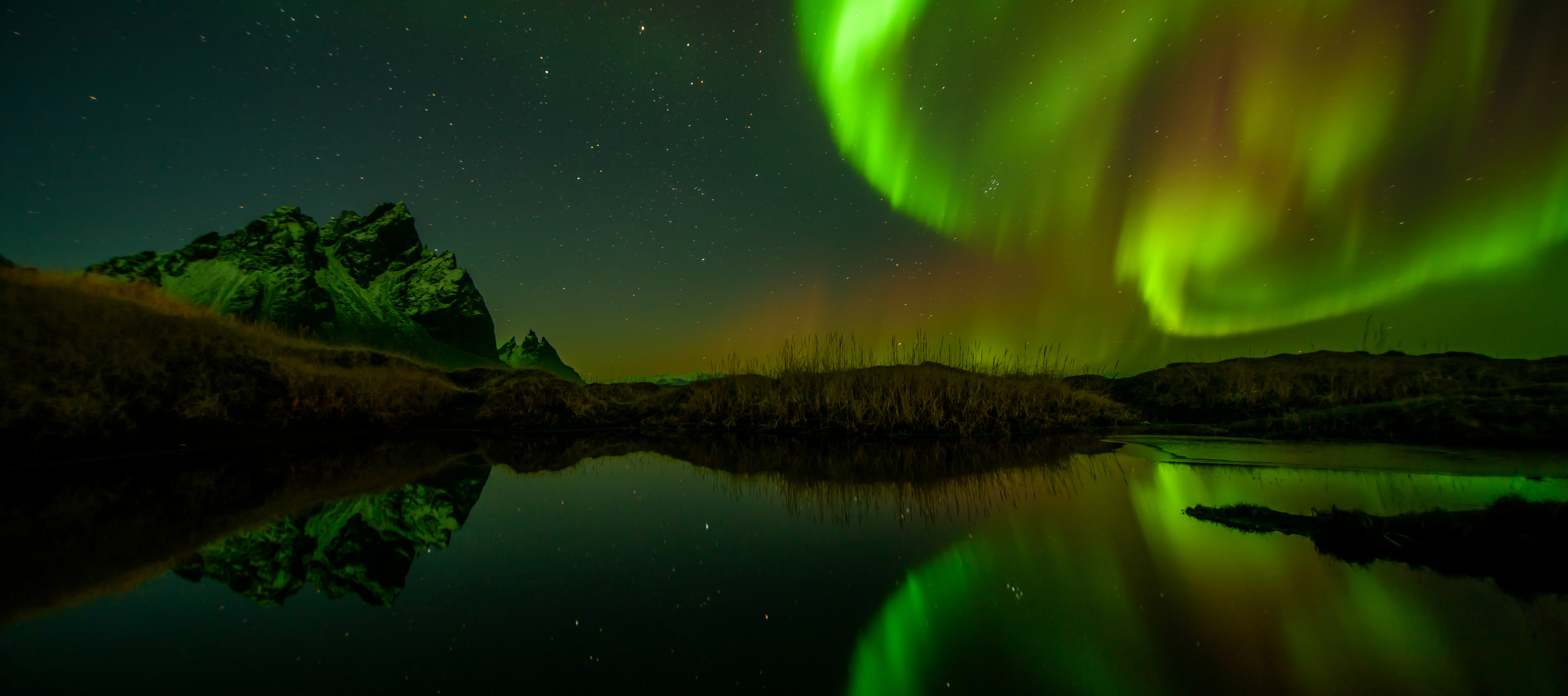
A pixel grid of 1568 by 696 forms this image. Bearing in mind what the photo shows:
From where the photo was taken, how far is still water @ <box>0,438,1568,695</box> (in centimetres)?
149

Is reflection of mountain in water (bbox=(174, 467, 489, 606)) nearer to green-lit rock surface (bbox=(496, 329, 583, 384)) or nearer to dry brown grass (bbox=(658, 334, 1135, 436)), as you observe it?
dry brown grass (bbox=(658, 334, 1135, 436))

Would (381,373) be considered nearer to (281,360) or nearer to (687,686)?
(281,360)

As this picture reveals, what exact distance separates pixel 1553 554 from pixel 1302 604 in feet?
4.20

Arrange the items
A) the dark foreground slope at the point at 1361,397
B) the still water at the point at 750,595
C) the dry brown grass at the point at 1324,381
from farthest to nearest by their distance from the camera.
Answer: the dry brown grass at the point at 1324,381 → the dark foreground slope at the point at 1361,397 → the still water at the point at 750,595

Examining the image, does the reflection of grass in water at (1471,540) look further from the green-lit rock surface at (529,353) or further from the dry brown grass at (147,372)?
the green-lit rock surface at (529,353)

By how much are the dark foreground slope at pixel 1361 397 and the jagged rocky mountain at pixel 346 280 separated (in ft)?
131

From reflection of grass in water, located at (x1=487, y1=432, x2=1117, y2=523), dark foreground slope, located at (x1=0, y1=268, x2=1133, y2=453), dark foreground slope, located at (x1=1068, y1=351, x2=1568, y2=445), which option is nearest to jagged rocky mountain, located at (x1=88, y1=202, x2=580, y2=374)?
dark foreground slope, located at (x1=0, y1=268, x2=1133, y2=453)

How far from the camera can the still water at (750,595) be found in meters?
1.49

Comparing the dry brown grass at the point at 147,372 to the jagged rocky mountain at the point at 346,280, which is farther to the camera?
the jagged rocky mountain at the point at 346,280

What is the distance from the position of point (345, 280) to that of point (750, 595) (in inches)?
3136

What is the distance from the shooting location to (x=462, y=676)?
153 centimetres

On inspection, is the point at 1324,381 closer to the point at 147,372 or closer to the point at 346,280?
the point at 147,372

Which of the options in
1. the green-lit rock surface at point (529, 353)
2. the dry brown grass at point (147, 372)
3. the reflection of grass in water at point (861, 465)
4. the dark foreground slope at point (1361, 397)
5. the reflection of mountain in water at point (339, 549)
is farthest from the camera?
the green-lit rock surface at point (529, 353)

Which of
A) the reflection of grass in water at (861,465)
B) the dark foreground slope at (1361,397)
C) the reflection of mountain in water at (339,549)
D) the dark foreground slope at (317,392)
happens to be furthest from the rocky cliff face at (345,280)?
the dark foreground slope at (1361,397)
